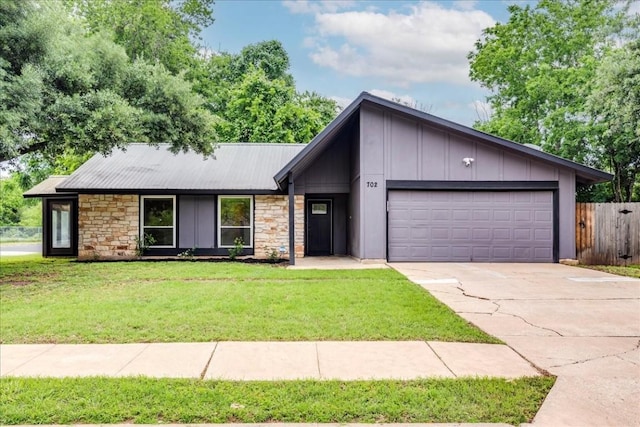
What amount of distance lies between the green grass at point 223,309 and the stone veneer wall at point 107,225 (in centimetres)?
402

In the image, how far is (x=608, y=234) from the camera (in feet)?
40.9

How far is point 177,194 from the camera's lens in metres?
13.9

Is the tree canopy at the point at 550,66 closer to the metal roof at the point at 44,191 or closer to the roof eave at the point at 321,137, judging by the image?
the roof eave at the point at 321,137

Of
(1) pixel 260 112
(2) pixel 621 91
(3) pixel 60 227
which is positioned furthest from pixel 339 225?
(1) pixel 260 112

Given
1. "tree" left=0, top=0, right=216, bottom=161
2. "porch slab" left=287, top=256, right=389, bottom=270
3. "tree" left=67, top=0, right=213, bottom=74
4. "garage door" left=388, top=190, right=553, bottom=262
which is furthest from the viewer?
"tree" left=67, top=0, right=213, bottom=74

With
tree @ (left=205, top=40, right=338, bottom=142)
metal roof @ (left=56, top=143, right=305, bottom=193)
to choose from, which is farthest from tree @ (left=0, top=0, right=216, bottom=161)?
tree @ (left=205, top=40, right=338, bottom=142)

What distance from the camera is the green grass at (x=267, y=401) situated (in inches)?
115

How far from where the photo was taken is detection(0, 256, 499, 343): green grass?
493 centimetres

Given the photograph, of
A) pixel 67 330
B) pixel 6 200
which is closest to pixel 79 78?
pixel 67 330

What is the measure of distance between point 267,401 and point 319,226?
12.3m

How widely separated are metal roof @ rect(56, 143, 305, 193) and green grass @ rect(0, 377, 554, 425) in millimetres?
10527

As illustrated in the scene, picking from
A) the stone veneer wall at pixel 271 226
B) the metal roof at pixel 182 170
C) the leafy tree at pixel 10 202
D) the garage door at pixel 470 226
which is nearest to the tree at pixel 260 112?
the metal roof at pixel 182 170

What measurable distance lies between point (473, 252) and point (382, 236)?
2641mm

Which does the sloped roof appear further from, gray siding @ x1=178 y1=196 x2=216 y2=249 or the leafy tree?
the leafy tree
